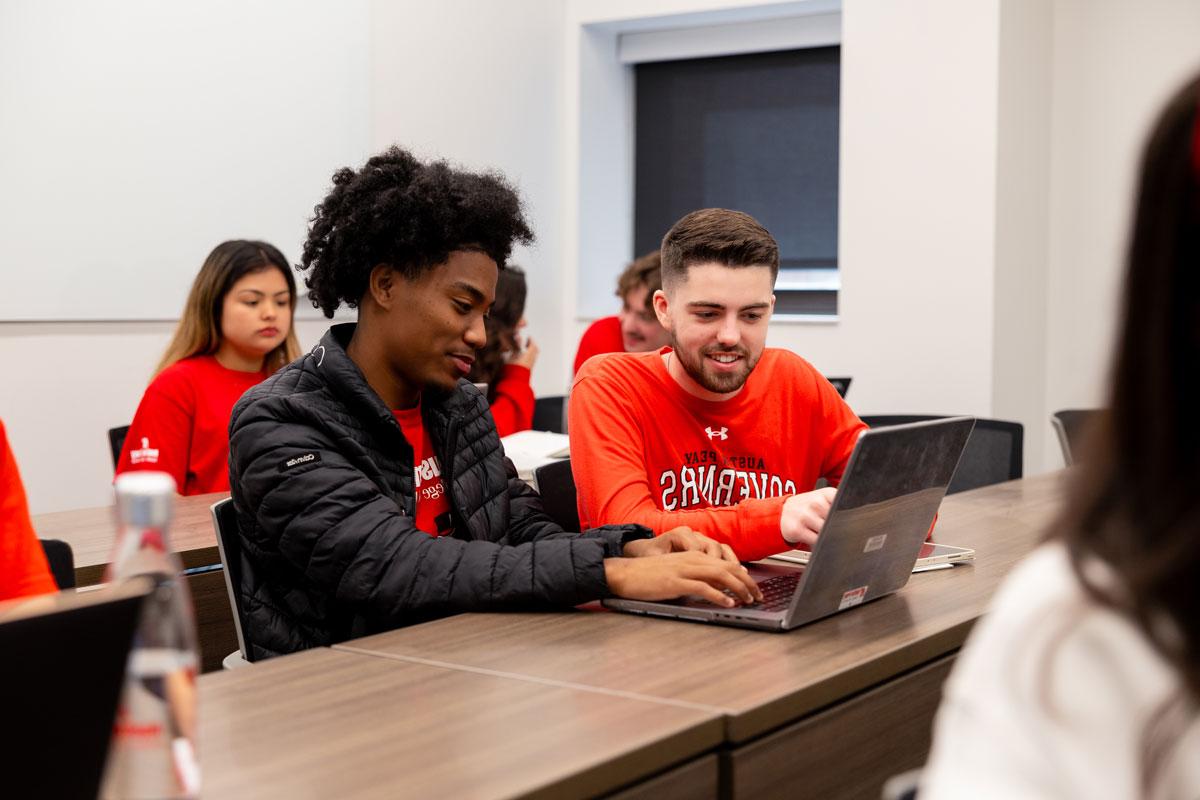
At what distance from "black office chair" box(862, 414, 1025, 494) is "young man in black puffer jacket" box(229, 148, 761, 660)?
1.51 metres

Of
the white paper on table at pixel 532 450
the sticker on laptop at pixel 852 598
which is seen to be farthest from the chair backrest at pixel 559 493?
the white paper on table at pixel 532 450

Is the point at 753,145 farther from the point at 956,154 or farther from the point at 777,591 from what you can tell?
the point at 777,591

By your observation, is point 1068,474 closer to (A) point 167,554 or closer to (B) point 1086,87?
(A) point 167,554

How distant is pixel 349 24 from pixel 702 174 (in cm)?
158

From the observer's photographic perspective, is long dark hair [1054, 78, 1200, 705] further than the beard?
No

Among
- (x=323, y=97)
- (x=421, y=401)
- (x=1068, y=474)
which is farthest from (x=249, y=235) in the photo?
(x=1068, y=474)

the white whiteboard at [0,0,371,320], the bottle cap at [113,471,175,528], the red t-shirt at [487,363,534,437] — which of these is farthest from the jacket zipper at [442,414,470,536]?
the white whiteboard at [0,0,371,320]

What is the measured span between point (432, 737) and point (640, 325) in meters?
2.76

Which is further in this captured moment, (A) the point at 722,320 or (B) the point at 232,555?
(A) the point at 722,320

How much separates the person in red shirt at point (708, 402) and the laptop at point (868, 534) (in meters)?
0.38

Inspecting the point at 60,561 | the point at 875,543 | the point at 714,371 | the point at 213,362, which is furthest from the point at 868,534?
the point at 213,362

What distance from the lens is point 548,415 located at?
4434mm

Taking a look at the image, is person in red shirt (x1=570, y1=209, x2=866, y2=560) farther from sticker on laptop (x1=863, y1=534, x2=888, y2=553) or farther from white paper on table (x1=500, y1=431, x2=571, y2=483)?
white paper on table (x1=500, y1=431, x2=571, y2=483)

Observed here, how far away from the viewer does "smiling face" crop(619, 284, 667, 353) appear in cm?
386
